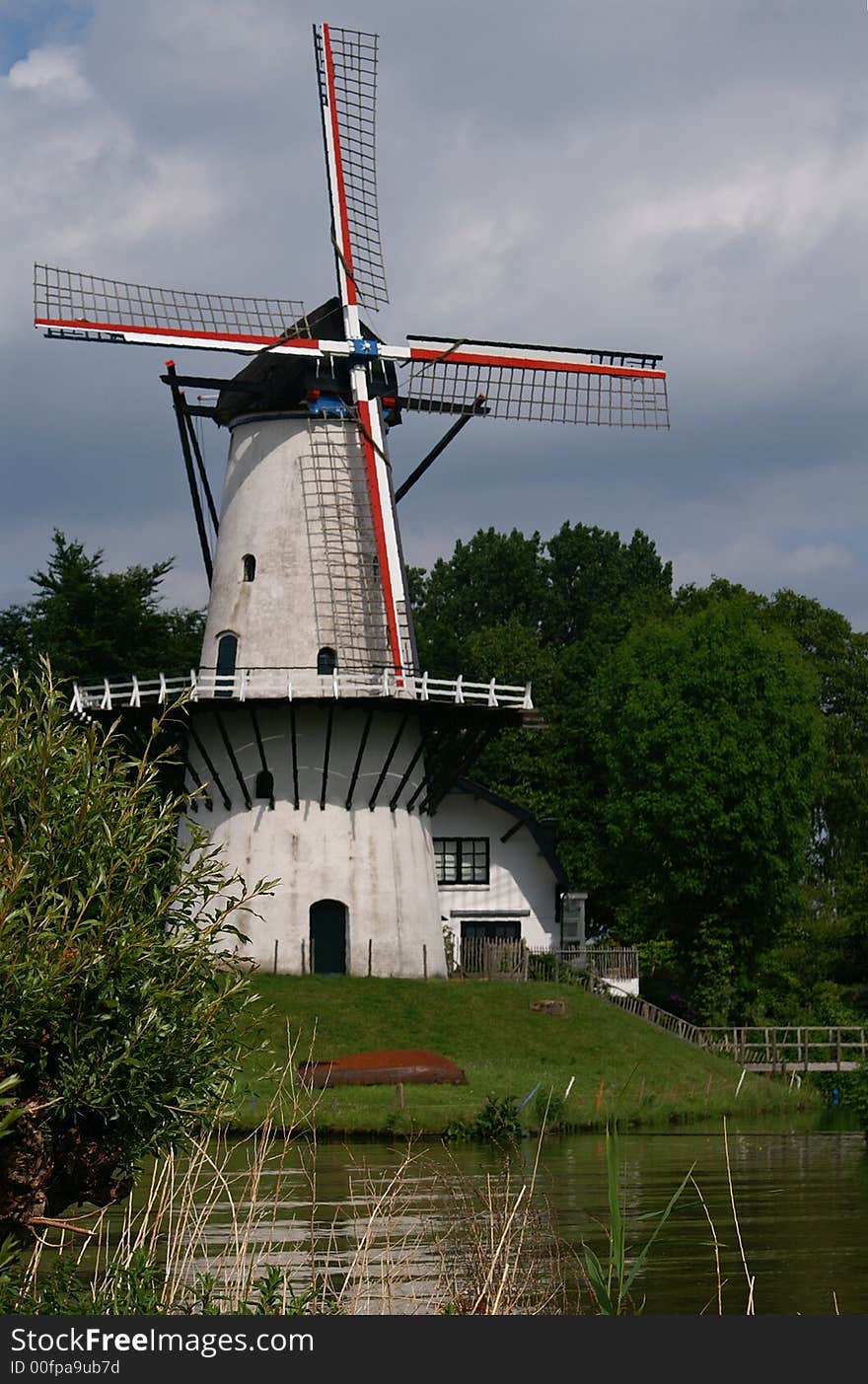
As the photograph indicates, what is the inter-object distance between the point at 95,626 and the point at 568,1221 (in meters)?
48.2

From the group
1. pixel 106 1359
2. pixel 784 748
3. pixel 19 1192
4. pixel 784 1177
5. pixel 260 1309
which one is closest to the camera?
pixel 106 1359

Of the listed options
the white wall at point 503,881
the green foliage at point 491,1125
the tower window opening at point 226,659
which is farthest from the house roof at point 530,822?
the green foliage at point 491,1125

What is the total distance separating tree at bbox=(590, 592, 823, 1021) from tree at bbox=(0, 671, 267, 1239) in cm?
3744

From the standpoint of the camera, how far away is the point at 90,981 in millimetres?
13461

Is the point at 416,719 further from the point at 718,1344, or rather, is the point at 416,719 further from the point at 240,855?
the point at 718,1344

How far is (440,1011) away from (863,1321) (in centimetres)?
2817

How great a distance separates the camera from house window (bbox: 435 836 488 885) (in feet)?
184

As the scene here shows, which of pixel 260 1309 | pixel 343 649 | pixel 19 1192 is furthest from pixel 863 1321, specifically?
pixel 343 649

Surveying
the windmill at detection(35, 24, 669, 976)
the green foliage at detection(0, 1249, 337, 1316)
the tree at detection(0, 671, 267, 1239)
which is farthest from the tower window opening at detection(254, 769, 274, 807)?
the green foliage at detection(0, 1249, 337, 1316)

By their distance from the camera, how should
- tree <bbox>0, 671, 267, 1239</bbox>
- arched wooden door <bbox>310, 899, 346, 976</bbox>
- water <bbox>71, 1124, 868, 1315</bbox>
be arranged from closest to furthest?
1. tree <bbox>0, 671, 267, 1239</bbox>
2. water <bbox>71, 1124, 868, 1315</bbox>
3. arched wooden door <bbox>310, 899, 346, 976</bbox>

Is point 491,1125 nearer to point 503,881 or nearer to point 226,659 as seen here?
point 226,659

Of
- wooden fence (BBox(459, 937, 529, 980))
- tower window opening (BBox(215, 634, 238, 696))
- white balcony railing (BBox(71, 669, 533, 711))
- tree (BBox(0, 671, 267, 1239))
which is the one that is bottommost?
tree (BBox(0, 671, 267, 1239))

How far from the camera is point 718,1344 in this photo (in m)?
10.6

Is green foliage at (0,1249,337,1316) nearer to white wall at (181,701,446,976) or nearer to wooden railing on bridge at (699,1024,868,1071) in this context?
wooden railing on bridge at (699,1024,868,1071)
